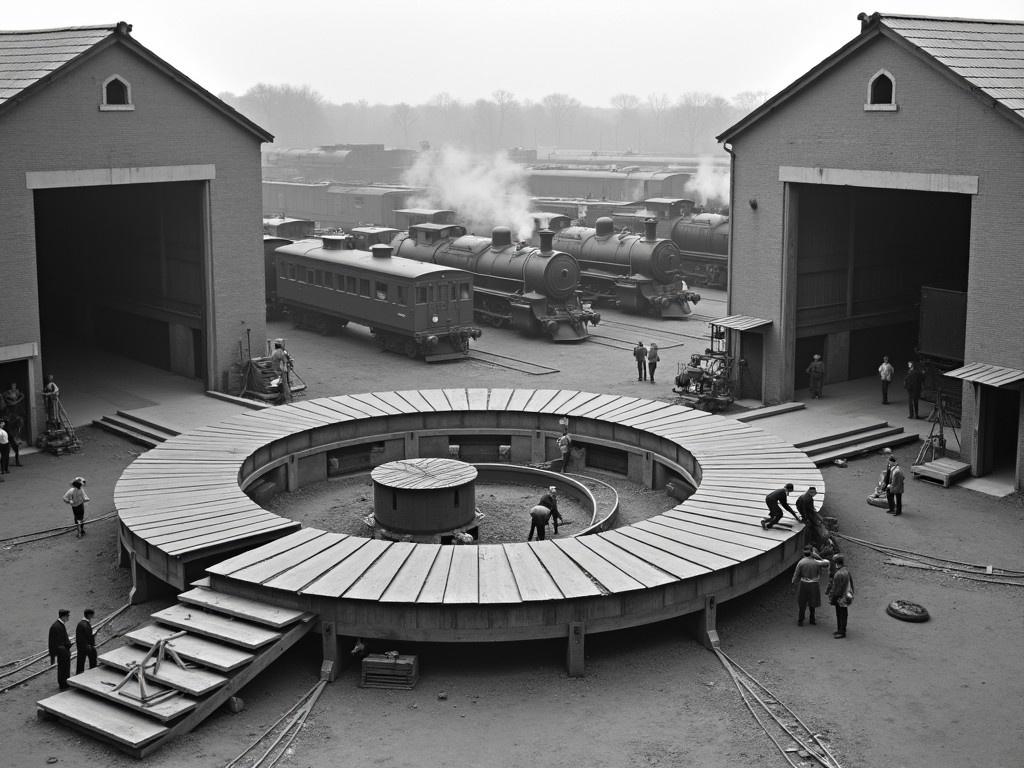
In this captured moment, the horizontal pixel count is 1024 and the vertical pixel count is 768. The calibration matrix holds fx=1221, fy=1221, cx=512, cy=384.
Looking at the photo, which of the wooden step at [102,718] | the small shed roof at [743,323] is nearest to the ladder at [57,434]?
the wooden step at [102,718]

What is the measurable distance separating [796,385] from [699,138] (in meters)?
144

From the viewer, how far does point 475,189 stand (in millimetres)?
69250

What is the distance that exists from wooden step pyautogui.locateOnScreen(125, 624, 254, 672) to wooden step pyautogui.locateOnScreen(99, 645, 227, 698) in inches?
5.1

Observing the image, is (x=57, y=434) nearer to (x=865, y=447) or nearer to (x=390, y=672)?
(x=390, y=672)

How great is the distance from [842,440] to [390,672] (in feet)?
50.9

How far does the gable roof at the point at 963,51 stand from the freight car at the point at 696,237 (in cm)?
2345

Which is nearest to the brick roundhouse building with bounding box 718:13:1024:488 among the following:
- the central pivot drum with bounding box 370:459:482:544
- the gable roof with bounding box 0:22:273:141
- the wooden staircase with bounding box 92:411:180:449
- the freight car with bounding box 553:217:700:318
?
the central pivot drum with bounding box 370:459:482:544

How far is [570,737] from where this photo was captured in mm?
15352

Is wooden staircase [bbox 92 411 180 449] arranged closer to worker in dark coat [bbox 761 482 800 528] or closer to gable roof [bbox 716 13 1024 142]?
worker in dark coat [bbox 761 482 800 528]

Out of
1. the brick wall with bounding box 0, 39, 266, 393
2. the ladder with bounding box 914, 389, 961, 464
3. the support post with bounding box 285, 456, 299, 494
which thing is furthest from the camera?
the brick wall with bounding box 0, 39, 266, 393

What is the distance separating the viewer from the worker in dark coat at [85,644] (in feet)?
54.3

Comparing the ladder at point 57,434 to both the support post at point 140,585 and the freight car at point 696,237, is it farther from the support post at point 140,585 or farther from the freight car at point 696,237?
the freight car at point 696,237

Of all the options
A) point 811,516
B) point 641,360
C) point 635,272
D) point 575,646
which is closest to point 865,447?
point 811,516

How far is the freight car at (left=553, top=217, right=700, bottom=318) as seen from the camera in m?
47.9
